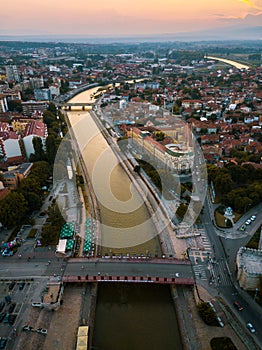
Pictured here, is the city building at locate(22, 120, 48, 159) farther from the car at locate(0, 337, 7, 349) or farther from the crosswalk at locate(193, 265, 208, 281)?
the crosswalk at locate(193, 265, 208, 281)

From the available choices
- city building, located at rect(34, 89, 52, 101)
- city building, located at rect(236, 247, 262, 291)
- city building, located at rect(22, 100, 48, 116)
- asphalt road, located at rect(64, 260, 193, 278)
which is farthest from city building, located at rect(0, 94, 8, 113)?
city building, located at rect(236, 247, 262, 291)

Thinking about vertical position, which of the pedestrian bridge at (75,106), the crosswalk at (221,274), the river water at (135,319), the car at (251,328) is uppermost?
the car at (251,328)

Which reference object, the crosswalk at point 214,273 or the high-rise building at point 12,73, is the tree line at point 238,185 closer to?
the crosswalk at point 214,273

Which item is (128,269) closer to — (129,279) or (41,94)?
(129,279)

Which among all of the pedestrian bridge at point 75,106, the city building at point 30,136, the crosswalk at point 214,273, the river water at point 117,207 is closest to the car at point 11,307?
the river water at point 117,207

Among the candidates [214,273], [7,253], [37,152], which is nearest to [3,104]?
[37,152]

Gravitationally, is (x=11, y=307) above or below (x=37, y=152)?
below
